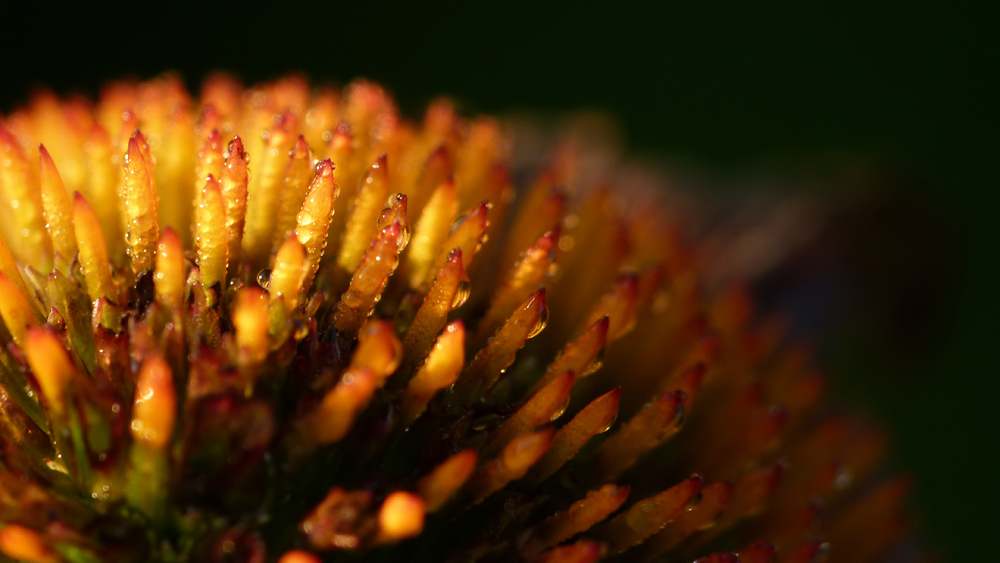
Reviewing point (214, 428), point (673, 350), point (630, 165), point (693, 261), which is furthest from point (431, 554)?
point (630, 165)

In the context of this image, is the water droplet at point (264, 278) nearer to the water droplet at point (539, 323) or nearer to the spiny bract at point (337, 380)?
Result: the spiny bract at point (337, 380)

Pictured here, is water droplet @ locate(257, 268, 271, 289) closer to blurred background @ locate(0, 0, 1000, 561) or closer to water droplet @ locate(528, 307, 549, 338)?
water droplet @ locate(528, 307, 549, 338)

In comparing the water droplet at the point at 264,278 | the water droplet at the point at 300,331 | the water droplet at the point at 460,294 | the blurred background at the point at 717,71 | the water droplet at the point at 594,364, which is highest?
the blurred background at the point at 717,71

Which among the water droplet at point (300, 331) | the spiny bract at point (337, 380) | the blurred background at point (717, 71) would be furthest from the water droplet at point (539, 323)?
the blurred background at point (717, 71)

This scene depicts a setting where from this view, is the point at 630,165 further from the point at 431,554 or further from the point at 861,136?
the point at 861,136

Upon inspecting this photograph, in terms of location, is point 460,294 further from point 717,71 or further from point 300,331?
point 717,71

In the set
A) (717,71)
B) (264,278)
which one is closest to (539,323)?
(264,278)
